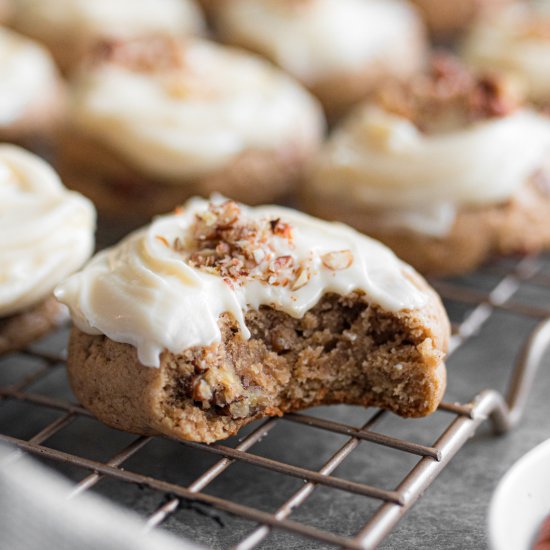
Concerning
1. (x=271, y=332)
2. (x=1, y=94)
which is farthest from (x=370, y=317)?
(x=1, y=94)

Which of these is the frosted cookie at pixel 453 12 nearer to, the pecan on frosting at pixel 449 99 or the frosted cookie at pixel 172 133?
the frosted cookie at pixel 172 133

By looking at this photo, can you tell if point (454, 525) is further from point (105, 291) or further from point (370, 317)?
point (105, 291)

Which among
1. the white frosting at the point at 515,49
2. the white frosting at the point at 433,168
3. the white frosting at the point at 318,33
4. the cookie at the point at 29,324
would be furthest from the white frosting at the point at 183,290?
the white frosting at the point at 318,33

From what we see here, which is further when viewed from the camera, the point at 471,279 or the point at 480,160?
the point at 471,279

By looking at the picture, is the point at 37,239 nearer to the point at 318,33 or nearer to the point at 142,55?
the point at 142,55

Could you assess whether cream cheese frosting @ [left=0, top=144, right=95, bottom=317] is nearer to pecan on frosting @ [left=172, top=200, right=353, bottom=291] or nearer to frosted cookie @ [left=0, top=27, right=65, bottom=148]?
pecan on frosting @ [left=172, top=200, right=353, bottom=291]
